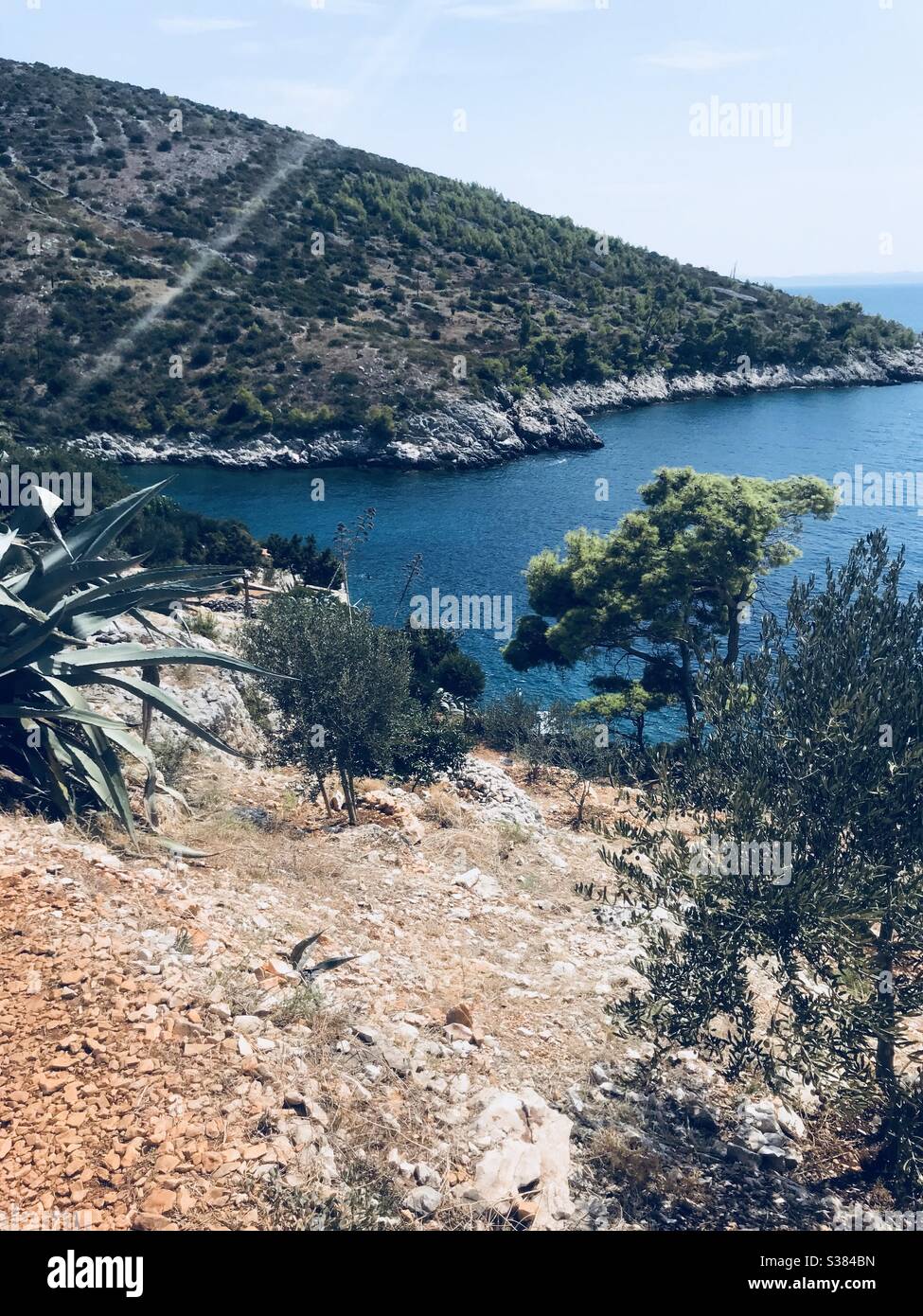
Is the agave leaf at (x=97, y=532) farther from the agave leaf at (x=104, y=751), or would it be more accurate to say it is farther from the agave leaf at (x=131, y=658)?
the agave leaf at (x=104, y=751)

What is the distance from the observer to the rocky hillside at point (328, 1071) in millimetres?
7344

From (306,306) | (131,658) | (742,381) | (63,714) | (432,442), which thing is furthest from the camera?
(742,381)

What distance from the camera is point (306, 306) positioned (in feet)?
342

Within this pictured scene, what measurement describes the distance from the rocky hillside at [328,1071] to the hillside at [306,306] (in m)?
76.7

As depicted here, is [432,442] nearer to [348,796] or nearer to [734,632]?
[734,632]

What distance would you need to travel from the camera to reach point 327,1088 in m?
8.61

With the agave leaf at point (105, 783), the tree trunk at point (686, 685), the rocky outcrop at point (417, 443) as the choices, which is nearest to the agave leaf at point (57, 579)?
the agave leaf at point (105, 783)

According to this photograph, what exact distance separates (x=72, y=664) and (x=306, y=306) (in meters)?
102

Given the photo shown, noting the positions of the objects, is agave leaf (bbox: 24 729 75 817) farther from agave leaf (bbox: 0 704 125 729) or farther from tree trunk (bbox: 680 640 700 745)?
tree trunk (bbox: 680 640 700 745)

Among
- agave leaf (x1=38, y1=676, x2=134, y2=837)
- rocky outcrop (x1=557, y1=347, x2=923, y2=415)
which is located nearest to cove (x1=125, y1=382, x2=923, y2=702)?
rocky outcrop (x1=557, y1=347, x2=923, y2=415)

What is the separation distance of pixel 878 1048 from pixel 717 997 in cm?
211

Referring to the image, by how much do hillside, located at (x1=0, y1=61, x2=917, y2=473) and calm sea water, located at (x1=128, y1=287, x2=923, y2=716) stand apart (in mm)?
6523

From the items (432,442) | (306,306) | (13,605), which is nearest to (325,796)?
(13,605)
